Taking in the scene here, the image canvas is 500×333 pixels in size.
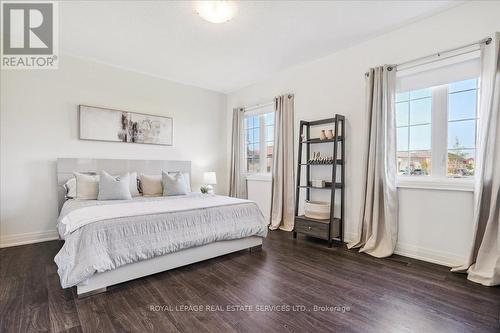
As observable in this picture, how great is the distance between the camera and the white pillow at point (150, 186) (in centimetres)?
375

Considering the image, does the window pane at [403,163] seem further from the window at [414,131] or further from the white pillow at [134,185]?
the white pillow at [134,185]

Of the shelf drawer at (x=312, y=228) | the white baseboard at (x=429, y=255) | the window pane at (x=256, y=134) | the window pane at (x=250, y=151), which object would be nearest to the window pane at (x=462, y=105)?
the white baseboard at (x=429, y=255)

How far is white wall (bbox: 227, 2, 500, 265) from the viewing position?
250 centimetres

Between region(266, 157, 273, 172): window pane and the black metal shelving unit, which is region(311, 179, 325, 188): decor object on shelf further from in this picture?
region(266, 157, 273, 172): window pane

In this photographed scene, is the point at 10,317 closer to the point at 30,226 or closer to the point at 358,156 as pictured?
the point at 30,226

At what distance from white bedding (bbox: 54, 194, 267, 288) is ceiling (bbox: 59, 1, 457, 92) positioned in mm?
2025

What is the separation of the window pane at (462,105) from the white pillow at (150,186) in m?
3.78

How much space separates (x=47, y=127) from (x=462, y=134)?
200 inches

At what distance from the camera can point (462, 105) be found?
260 centimetres

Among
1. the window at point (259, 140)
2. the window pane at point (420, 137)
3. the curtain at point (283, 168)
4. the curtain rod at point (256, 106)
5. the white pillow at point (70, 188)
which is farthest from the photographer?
the window at point (259, 140)

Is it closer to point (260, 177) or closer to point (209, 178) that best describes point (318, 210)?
point (260, 177)

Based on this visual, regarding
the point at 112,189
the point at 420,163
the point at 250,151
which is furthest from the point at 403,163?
the point at 112,189

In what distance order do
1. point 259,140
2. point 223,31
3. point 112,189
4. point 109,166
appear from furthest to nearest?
1. point 259,140
2. point 109,166
3. point 112,189
4. point 223,31

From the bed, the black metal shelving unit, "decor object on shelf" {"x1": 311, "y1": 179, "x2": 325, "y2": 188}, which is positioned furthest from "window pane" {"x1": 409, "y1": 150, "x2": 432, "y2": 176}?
the bed
